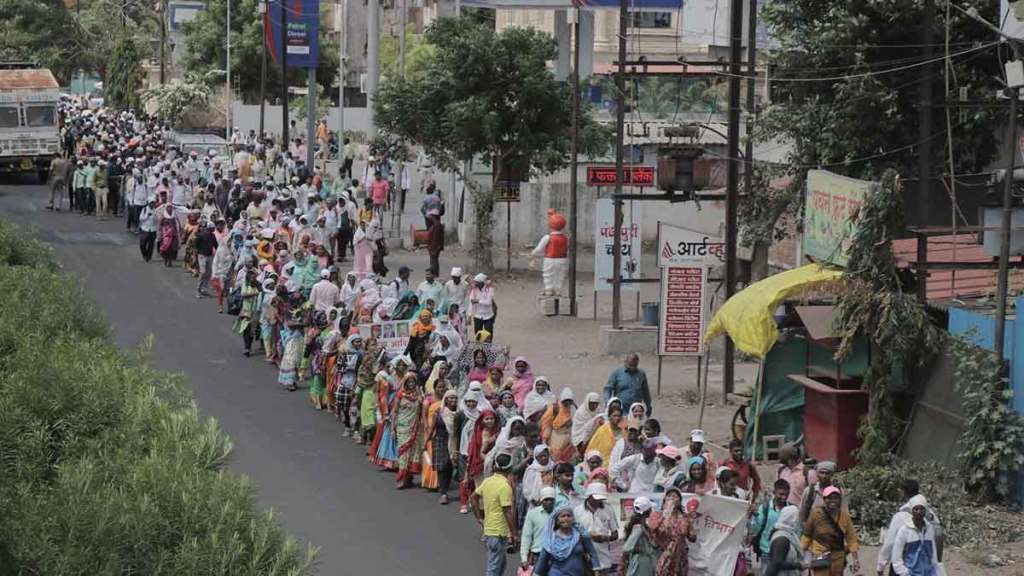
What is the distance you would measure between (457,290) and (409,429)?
6495mm

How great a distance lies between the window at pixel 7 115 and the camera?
4728cm

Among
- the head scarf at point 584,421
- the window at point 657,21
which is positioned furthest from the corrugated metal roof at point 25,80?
the head scarf at point 584,421

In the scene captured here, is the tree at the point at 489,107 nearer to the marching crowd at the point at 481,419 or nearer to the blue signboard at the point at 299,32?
the marching crowd at the point at 481,419

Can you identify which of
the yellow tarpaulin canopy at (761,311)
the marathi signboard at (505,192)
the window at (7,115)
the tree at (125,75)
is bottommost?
the yellow tarpaulin canopy at (761,311)

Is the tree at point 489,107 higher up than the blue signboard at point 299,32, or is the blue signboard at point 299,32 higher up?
the blue signboard at point 299,32

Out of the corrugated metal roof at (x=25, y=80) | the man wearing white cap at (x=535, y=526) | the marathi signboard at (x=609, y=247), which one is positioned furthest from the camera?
the corrugated metal roof at (x=25, y=80)

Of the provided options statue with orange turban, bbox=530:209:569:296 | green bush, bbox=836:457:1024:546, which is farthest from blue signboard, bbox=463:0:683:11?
green bush, bbox=836:457:1024:546

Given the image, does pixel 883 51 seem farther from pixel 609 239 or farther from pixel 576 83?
pixel 576 83

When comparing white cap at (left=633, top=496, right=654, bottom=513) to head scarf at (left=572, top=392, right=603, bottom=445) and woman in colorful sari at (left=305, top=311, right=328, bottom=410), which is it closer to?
head scarf at (left=572, top=392, right=603, bottom=445)

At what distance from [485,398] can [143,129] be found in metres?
41.6

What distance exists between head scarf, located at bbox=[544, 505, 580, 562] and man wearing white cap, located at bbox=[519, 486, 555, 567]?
1.02 feet

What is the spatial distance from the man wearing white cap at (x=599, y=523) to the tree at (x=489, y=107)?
18577 millimetres

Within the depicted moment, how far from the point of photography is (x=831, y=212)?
19422mm

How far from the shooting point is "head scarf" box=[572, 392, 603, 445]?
17.0 meters
